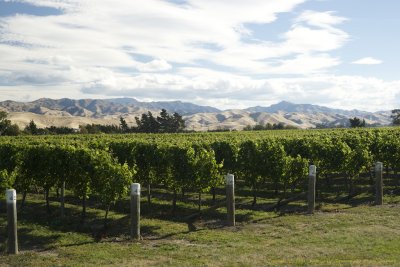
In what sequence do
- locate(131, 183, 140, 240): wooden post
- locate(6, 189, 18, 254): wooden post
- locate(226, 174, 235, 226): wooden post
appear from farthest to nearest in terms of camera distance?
locate(226, 174, 235, 226): wooden post
locate(131, 183, 140, 240): wooden post
locate(6, 189, 18, 254): wooden post

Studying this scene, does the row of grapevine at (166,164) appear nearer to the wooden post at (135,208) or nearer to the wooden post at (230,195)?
the wooden post at (135,208)

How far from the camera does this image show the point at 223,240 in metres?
14.4

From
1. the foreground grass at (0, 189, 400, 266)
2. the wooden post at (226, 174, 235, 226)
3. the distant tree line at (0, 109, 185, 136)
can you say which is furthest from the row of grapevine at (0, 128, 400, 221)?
the distant tree line at (0, 109, 185, 136)

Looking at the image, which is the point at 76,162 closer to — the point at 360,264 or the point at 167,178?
the point at 167,178

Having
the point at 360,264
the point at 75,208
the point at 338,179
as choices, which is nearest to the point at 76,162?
the point at 75,208

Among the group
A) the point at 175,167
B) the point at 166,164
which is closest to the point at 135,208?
the point at 175,167

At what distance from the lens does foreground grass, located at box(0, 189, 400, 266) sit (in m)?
11.8

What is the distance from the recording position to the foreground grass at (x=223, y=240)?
1181cm

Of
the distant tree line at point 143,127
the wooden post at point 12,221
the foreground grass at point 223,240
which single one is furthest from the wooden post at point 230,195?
the distant tree line at point 143,127

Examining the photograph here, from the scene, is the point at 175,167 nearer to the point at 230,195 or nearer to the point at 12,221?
the point at 230,195

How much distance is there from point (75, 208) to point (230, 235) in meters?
10.7

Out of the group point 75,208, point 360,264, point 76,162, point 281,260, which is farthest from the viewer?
point 75,208

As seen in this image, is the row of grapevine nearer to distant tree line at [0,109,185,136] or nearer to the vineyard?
the vineyard

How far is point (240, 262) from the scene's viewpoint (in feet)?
37.5
